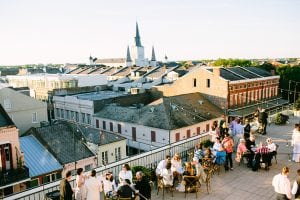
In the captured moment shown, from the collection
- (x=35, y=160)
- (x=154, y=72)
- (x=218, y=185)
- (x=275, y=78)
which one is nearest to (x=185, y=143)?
(x=218, y=185)

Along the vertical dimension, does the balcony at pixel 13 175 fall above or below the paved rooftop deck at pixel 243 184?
below

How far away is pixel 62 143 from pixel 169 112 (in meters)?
13.5

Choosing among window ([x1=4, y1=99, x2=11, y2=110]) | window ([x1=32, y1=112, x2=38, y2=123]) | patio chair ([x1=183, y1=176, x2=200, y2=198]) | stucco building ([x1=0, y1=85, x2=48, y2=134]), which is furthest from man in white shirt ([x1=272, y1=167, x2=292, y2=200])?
window ([x1=32, y1=112, x2=38, y2=123])

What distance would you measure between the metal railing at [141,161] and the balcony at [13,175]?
48.2 feet

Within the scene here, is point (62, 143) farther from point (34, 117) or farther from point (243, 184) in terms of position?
point (243, 184)

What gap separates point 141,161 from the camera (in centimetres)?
1118

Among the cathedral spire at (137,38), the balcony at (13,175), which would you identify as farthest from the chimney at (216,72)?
the cathedral spire at (137,38)

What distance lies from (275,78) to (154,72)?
3914cm

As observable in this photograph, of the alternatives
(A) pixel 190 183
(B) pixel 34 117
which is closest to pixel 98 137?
(B) pixel 34 117

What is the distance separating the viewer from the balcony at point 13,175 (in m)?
22.3

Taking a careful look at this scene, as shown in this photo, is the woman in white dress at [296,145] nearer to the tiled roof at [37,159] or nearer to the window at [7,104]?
the tiled roof at [37,159]

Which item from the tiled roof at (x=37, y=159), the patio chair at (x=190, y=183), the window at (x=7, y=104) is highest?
the patio chair at (x=190, y=183)

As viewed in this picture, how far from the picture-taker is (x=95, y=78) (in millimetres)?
80625

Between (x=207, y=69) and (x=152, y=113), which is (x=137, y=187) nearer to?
(x=152, y=113)
